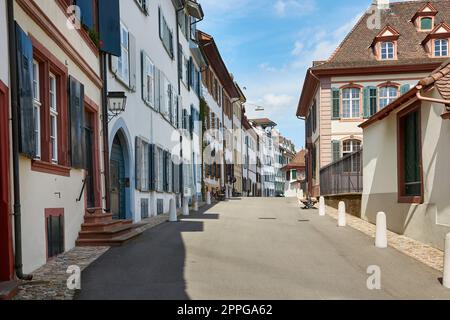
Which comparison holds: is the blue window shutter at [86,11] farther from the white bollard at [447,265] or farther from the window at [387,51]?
the window at [387,51]

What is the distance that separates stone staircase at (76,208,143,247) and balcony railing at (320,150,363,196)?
9027 mm

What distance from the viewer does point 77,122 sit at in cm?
1038

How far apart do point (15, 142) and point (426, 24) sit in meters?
27.6

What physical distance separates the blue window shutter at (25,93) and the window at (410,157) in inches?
308

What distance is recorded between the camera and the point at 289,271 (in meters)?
8.13

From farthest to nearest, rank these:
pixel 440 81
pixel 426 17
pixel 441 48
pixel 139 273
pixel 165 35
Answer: pixel 426 17, pixel 441 48, pixel 165 35, pixel 440 81, pixel 139 273

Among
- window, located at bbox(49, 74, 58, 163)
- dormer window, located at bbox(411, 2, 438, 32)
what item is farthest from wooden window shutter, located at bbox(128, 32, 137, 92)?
dormer window, located at bbox(411, 2, 438, 32)

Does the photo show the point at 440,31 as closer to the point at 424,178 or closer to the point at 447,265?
the point at 424,178

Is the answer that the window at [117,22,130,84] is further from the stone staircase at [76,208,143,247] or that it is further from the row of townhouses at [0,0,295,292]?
the stone staircase at [76,208,143,247]

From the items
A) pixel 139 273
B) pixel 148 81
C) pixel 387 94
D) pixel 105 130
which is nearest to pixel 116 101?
pixel 105 130

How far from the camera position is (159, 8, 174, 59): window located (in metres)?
19.9

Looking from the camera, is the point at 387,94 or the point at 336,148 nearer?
the point at 387,94
